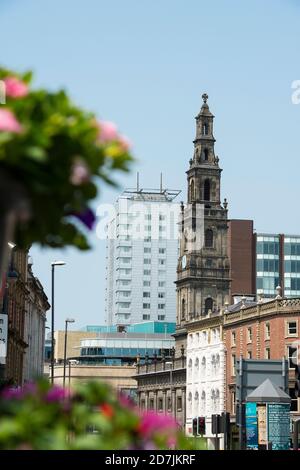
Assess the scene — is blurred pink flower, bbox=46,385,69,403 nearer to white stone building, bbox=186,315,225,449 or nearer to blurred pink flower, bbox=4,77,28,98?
blurred pink flower, bbox=4,77,28,98

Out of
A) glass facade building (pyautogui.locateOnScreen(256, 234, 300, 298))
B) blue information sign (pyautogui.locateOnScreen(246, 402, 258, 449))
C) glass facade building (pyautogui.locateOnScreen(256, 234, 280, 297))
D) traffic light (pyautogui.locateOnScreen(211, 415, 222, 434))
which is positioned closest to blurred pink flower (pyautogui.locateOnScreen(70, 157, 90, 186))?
traffic light (pyautogui.locateOnScreen(211, 415, 222, 434))

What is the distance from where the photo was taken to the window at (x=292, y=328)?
110550 millimetres

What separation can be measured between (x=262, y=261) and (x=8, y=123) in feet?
603

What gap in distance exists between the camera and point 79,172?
482 cm

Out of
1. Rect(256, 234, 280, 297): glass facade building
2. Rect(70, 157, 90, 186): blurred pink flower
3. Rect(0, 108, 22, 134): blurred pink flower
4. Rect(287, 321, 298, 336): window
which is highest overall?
Rect(256, 234, 280, 297): glass facade building

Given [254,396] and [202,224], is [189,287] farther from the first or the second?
[254,396]

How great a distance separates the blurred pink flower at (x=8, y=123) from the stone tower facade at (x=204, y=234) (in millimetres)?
165907

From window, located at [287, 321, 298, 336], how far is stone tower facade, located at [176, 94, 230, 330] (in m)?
59.0

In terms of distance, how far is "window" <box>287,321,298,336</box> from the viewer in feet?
363

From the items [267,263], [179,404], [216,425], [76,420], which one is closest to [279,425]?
[216,425]

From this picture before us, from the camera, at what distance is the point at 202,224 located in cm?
17212

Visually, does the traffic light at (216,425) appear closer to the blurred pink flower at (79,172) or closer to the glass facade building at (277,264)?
the blurred pink flower at (79,172)

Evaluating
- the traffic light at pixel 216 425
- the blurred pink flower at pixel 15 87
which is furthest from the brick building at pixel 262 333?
the blurred pink flower at pixel 15 87

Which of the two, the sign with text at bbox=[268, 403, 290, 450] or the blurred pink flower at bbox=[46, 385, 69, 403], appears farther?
the sign with text at bbox=[268, 403, 290, 450]
